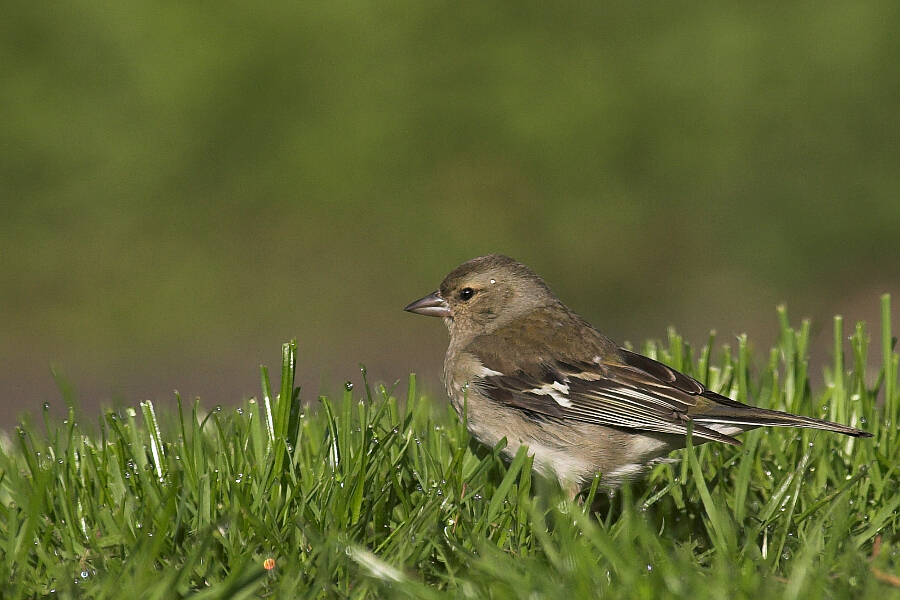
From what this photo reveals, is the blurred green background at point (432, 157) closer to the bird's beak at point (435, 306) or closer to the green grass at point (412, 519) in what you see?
the bird's beak at point (435, 306)

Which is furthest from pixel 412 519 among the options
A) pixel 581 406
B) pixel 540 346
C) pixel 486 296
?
pixel 486 296

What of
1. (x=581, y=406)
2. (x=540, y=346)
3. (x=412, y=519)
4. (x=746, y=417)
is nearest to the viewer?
(x=412, y=519)

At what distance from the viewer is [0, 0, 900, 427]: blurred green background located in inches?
356

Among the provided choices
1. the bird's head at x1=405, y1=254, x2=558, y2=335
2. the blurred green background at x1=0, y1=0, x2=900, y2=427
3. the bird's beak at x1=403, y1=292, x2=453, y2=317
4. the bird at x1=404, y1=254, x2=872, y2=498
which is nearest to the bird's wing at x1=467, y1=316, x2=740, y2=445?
the bird at x1=404, y1=254, x2=872, y2=498

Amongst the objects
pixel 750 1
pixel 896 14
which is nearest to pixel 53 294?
pixel 750 1

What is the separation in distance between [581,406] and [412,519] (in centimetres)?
100

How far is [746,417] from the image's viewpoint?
4090 mm

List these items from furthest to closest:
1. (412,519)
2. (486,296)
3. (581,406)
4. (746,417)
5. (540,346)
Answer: (486,296) < (540,346) < (581,406) < (746,417) < (412,519)

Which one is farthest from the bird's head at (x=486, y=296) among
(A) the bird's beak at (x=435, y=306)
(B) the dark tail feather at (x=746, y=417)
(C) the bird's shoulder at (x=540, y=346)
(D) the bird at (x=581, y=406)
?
(B) the dark tail feather at (x=746, y=417)

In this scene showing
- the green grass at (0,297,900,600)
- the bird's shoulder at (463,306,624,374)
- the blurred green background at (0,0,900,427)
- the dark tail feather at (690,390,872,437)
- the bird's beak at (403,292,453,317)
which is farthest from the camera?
the blurred green background at (0,0,900,427)

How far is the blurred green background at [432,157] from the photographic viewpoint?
9.05m

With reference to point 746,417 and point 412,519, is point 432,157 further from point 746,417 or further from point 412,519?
point 412,519

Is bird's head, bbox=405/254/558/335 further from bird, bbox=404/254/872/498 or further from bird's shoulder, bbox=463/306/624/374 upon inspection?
bird, bbox=404/254/872/498

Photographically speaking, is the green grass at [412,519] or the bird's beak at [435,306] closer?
the green grass at [412,519]
